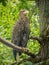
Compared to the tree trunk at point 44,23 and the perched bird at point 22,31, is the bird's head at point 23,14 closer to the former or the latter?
the perched bird at point 22,31

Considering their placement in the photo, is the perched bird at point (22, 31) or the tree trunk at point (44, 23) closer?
the tree trunk at point (44, 23)

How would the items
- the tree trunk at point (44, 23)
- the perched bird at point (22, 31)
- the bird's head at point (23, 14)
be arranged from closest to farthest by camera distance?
the tree trunk at point (44, 23), the perched bird at point (22, 31), the bird's head at point (23, 14)

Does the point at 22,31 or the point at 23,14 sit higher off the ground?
the point at 23,14

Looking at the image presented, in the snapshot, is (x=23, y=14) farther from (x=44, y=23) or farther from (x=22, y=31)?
(x=44, y=23)

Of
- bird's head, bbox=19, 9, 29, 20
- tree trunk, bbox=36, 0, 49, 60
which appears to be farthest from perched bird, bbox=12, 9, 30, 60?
tree trunk, bbox=36, 0, 49, 60

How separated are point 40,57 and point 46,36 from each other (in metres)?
0.22

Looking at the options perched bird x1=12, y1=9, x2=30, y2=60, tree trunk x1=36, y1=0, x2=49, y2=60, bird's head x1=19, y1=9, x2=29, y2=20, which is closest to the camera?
tree trunk x1=36, y1=0, x2=49, y2=60

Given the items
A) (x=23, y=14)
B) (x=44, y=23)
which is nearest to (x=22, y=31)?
(x=23, y=14)

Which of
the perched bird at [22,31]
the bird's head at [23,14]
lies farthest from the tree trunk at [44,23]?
the bird's head at [23,14]

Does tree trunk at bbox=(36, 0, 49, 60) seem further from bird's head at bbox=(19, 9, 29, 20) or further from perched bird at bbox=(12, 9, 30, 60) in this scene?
bird's head at bbox=(19, 9, 29, 20)

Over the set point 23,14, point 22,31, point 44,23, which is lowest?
point 22,31

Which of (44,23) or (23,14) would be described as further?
(23,14)

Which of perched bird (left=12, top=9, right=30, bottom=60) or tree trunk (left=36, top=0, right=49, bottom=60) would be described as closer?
tree trunk (left=36, top=0, right=49, bottom=60)

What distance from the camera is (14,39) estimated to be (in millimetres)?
4844
